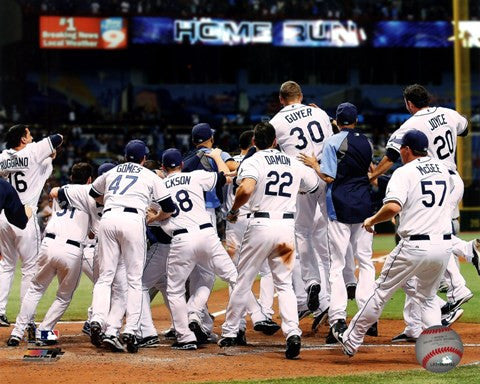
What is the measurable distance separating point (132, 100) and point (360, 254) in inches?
1135

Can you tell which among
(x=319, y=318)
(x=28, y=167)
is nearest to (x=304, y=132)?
(x=319, y=318)

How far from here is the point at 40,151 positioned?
10312 millimetres

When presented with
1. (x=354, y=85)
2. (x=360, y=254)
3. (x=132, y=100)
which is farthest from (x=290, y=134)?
(x=354, y=85)

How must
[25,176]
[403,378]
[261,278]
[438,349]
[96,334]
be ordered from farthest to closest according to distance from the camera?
[25,176] < [261,278] < [96,334] < [403,378] < [438,349]

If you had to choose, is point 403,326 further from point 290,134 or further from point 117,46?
point 117,46

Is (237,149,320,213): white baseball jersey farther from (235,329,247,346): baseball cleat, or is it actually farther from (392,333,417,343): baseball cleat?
(392,333,417,343): baseball cleat

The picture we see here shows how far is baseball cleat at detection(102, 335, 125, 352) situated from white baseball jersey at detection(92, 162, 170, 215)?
1.15 m

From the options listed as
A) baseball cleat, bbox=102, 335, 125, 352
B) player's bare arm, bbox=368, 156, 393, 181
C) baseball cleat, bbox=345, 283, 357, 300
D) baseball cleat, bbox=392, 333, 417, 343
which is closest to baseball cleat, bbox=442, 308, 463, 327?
A: baseball cleat, bbox=392, 333, 417, 343

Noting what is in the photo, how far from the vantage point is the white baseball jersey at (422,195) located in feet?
25.3

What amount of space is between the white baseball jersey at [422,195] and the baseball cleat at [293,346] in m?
1.38

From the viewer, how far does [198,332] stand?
9.37 m

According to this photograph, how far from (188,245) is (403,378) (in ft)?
8.34

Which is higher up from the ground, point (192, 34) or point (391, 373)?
point (192, 34)

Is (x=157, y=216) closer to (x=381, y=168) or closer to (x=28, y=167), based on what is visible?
(x=28, y=167)
